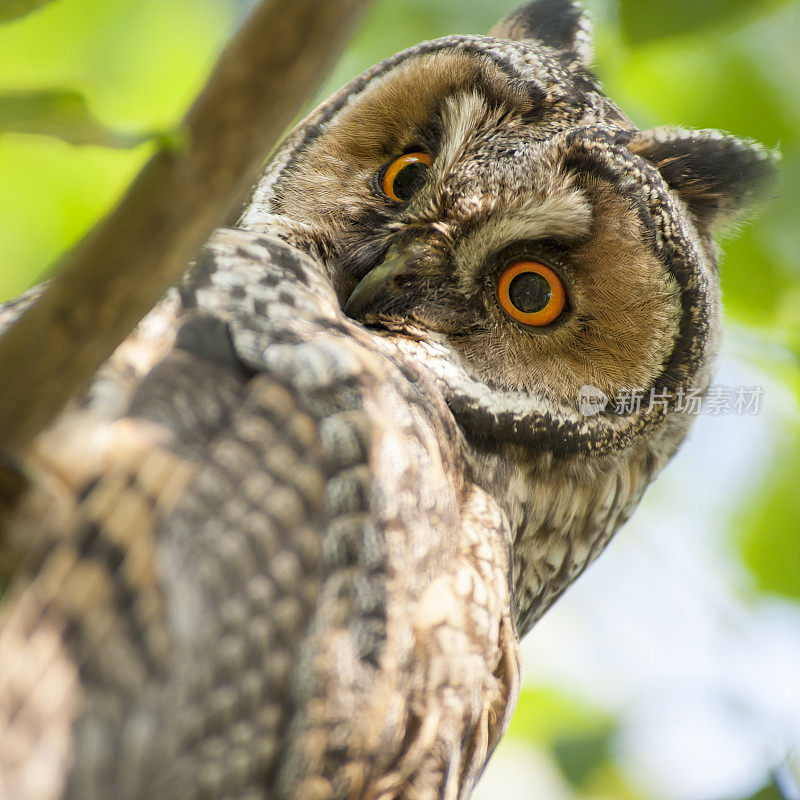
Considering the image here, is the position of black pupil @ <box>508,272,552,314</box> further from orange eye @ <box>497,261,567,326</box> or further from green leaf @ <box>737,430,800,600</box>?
green leaf @ <box>737,430,800,600</box>

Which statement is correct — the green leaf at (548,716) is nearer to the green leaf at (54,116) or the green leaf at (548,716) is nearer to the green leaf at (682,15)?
the green leaf at (682,15)

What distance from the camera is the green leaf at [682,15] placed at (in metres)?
1.25

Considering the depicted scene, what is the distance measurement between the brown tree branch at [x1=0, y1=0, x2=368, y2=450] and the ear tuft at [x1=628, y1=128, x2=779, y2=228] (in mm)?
1861

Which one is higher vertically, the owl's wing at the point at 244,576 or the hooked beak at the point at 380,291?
the hooked beak at the point at 380,291

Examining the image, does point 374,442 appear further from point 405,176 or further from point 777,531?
point 777,531

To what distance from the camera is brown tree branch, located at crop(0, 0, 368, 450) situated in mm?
868

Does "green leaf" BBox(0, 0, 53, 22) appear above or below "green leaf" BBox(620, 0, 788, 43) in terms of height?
below

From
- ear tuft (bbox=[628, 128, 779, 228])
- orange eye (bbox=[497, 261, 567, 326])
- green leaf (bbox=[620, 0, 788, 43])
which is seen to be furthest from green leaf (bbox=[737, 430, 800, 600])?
green leaf (bbox=[620, 0, 788, 43])

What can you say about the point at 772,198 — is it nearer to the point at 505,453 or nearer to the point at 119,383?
the point at 505,453

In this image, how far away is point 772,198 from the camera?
254cm

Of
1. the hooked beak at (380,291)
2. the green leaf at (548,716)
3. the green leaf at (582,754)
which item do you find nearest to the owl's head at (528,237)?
the hooked beak at (380,291)

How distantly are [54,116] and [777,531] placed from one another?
288cm

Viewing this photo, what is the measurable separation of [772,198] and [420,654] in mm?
1666

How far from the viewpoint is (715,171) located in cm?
261
